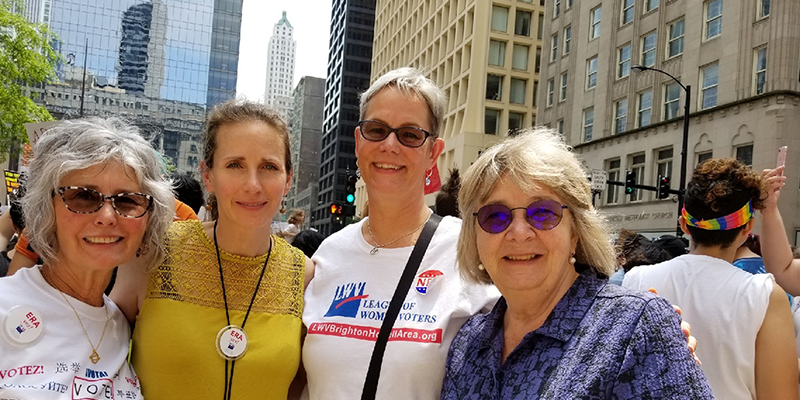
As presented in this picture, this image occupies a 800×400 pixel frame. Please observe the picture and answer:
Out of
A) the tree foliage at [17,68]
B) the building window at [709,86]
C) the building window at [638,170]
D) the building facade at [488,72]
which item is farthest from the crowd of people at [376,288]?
the building facade at [488,72]

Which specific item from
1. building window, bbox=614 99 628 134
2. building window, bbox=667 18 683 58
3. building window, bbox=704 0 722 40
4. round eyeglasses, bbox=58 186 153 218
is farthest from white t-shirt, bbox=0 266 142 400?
building window, bbox=614 99 628 134

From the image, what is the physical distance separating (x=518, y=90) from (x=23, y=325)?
4595cm

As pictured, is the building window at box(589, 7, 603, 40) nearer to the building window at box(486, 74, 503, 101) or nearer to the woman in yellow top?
the building window at box(486, 74, 503, 101)

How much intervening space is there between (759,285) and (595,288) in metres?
1.45

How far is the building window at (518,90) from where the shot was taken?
46.0 meters

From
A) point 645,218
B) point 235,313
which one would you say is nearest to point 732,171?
point 235,313

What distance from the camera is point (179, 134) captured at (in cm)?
8181

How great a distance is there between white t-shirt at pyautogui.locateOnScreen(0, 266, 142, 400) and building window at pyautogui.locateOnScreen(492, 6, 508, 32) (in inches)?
1794

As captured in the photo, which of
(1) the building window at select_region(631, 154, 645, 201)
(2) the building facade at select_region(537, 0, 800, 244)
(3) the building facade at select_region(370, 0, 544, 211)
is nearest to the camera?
(2) the building facade at select_region(537, 0, 800, 244)

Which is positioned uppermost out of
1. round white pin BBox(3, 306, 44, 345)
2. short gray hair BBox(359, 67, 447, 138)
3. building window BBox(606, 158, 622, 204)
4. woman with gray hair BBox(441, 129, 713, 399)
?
building window BBox(606, 158, 622, 204)

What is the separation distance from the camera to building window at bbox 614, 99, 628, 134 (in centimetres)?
3080

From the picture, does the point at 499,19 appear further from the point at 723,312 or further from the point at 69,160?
the point at 69,160

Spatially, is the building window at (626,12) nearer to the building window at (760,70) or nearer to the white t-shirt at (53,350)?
the building window at (760,70)

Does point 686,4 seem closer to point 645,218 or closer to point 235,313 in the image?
point 645,218
